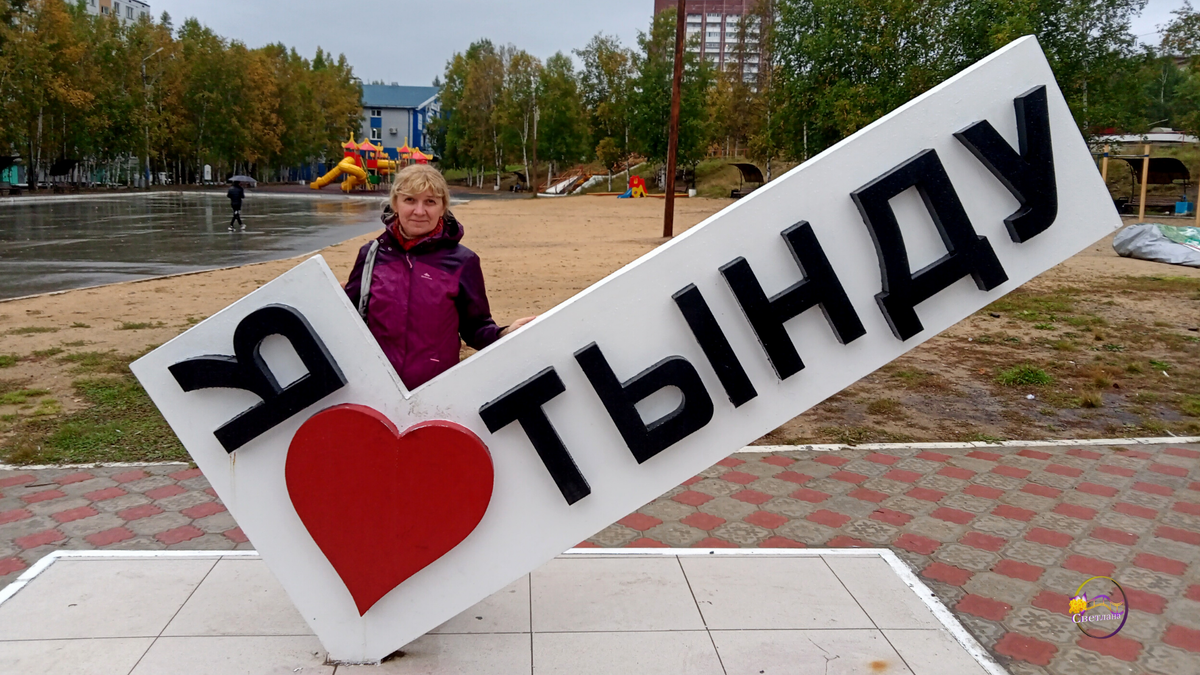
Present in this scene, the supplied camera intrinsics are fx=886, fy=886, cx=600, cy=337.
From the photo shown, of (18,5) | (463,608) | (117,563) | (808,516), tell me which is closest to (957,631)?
(808,516)

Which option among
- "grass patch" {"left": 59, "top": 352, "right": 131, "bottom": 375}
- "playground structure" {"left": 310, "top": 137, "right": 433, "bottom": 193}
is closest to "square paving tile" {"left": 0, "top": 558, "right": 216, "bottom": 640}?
"grass patch" {"left": 59, "top": 352, "right": 131, "bottom": 375}

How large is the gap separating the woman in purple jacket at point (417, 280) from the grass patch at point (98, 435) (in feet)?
10.6

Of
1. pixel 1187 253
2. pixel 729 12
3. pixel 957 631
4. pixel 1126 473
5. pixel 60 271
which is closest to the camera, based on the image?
pixel 957 631

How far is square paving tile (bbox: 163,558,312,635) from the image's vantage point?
343cm

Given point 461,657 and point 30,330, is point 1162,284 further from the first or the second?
point 30,330

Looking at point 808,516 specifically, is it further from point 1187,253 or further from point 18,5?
point 18,5

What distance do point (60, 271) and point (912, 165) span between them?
15.2 meters

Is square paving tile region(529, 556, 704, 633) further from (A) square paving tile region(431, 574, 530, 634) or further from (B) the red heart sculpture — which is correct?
(B) the red heart sculpture

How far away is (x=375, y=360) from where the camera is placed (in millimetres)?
3072

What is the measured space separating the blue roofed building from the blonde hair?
105519mm

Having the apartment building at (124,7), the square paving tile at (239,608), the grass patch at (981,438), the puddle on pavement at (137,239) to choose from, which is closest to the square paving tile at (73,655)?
the square paving tile at (239,608)

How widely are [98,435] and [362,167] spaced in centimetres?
6105

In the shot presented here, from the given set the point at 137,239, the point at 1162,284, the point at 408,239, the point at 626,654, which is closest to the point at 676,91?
the point at 1162,284

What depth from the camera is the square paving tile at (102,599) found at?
340cm
